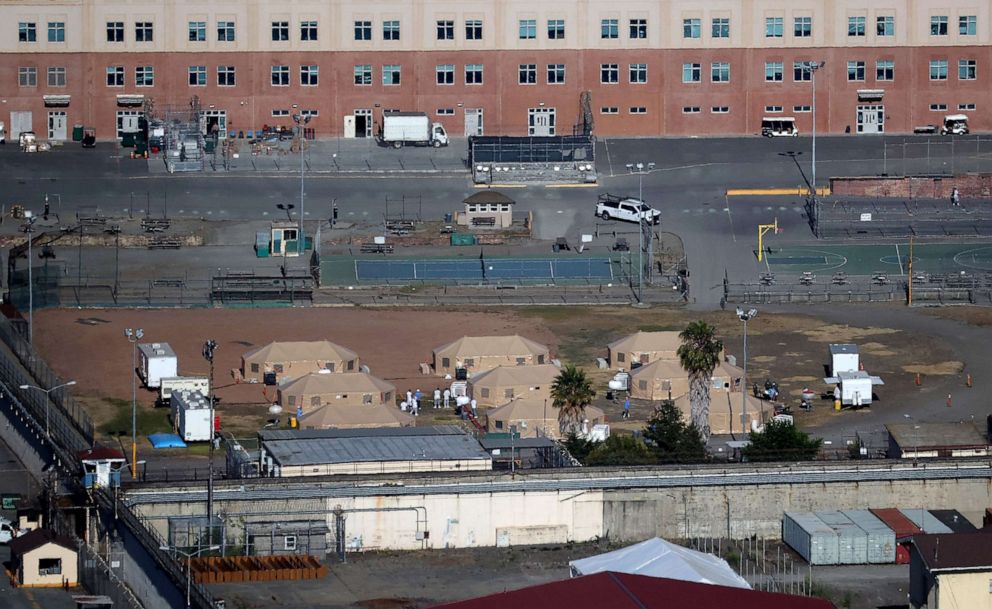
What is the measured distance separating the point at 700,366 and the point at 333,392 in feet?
58.4

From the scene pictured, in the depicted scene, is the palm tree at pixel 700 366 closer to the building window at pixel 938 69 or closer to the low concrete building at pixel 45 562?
the low concrete building at pixel 45 562

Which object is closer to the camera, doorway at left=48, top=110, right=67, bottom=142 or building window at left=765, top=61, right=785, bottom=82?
doorway at left=48, top=110, right=67, bottom=142

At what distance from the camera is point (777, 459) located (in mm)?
114812

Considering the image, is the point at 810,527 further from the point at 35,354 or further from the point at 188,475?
the point at 35,354

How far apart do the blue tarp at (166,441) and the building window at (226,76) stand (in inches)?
2633

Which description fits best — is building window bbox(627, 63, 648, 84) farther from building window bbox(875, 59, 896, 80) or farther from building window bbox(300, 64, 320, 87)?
building window bbox(300, 64, 320, 87)

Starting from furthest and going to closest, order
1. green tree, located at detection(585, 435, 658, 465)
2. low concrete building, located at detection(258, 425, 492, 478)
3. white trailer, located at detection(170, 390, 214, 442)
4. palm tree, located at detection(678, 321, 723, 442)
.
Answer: white trailer, located at detection(170, 390, 214, 442) < palm tree, located at detection(678, 321, 723, 442) < green tree, located at detection(585, 435, 658, 465) < low concrete building, located at detection(258, 425, 492, 478)

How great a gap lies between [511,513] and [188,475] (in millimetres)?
13123

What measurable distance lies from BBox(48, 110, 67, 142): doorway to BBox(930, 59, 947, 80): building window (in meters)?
56.5

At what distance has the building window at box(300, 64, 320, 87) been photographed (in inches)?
7436

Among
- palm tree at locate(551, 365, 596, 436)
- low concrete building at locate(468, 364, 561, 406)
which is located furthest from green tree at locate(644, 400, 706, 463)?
low concrete building at locate(468, 364, 561, 406)

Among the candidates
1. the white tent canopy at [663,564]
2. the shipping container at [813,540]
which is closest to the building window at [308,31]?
the shipping container at [813,540]

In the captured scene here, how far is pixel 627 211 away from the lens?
170m

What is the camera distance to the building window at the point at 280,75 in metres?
189
